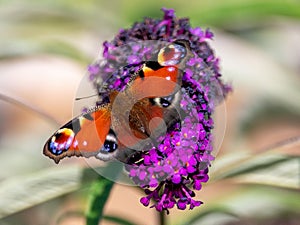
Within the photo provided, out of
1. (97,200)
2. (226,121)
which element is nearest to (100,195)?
(97,200)

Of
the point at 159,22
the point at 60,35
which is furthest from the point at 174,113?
the point at 60,35

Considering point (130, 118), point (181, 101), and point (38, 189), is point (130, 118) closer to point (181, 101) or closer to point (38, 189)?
point (181, 101)

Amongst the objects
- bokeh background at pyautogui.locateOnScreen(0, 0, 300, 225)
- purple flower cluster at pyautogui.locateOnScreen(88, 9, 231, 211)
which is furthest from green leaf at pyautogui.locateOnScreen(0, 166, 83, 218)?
purple flower cluster at pyautogui.locateOnScreen(88, 9, 231, 211)

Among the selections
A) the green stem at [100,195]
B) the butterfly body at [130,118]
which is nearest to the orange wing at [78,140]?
the butterfly body at [130,118]

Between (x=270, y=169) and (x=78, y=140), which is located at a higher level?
(x=270, y=169)

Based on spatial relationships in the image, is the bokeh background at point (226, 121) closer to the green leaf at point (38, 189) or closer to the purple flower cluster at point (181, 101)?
the green leaf at point (38, 189)

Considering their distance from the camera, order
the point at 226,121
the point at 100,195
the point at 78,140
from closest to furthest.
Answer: the point at 78,140 → the point at 100,195 → the point at 226,121
